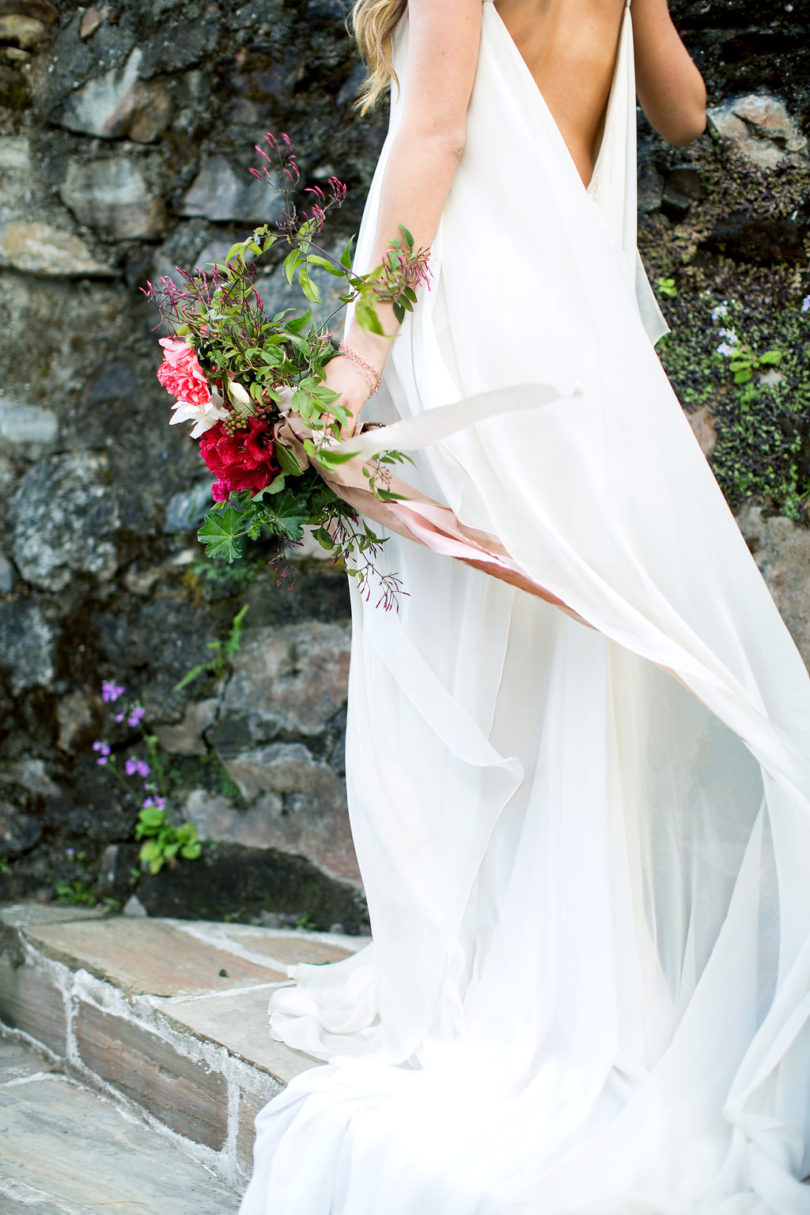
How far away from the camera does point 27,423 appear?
9.86 feet

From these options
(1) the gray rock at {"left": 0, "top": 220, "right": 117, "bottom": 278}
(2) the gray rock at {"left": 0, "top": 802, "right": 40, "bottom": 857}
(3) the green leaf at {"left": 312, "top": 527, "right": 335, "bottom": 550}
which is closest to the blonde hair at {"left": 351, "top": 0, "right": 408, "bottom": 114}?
(3) the green leaf at {"left": 312, "top": 527, "right": 335, "bottom": 550}

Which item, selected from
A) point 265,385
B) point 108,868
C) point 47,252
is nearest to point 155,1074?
point 108,868

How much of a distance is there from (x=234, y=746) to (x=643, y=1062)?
1.54 m

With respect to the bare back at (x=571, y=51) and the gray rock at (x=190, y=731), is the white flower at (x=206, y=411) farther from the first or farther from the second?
the gray rock at (x=190, y=731)

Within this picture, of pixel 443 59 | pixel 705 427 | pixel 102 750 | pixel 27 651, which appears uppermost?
pixel 443 59

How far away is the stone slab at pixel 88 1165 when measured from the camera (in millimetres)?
1707

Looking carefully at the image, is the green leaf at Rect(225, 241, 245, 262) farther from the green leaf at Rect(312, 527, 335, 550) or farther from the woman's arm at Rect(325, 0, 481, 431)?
the green leaf at Rect(312, 527, 335, 550)

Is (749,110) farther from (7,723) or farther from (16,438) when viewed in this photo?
(7,723)

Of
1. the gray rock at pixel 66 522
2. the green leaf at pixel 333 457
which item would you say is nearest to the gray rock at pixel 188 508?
the gray rock at pixel 66 522

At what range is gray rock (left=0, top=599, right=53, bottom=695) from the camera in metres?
2.92

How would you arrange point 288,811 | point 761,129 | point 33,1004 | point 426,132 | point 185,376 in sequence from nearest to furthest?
point 185,376, point 426,132, point 761,129, point 33,1004, point 288,811

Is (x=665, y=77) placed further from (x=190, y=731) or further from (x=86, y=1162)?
(x=86, y=1162)

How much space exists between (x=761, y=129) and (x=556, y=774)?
5.48ft

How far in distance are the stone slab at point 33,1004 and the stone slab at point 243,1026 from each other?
1.53 ft
